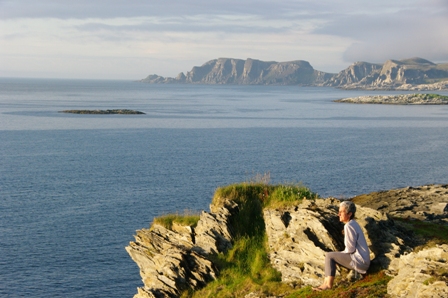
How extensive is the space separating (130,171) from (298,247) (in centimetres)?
6105

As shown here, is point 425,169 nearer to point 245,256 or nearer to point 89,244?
point 89,244

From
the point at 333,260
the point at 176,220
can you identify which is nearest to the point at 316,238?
the point at 333,260

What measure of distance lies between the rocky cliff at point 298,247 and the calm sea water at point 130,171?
1556 cm

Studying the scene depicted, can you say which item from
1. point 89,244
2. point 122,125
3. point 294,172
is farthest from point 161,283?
point 122,125

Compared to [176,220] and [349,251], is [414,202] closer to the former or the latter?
[176,220]

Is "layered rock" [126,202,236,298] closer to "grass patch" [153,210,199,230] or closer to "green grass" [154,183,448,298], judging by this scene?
"grass patch" [153,210,199,230]

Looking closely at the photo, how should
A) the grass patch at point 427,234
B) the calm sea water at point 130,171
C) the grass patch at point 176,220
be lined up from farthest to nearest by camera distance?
the calm sea water at point 130,171 < the grass patch at point 176,220 < the grass patch at point 427,234

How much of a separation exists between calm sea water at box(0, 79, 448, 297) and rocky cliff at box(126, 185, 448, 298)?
1556 cm

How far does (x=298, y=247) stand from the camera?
1933 centimetres

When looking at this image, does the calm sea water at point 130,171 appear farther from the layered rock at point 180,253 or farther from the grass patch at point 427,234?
the grass patch at point 427,234

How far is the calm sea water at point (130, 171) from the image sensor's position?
140 ft

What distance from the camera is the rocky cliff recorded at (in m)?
14.4

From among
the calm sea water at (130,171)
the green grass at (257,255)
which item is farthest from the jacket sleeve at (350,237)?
the calm sea water at (130,171)

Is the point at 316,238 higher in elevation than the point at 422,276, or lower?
lower
